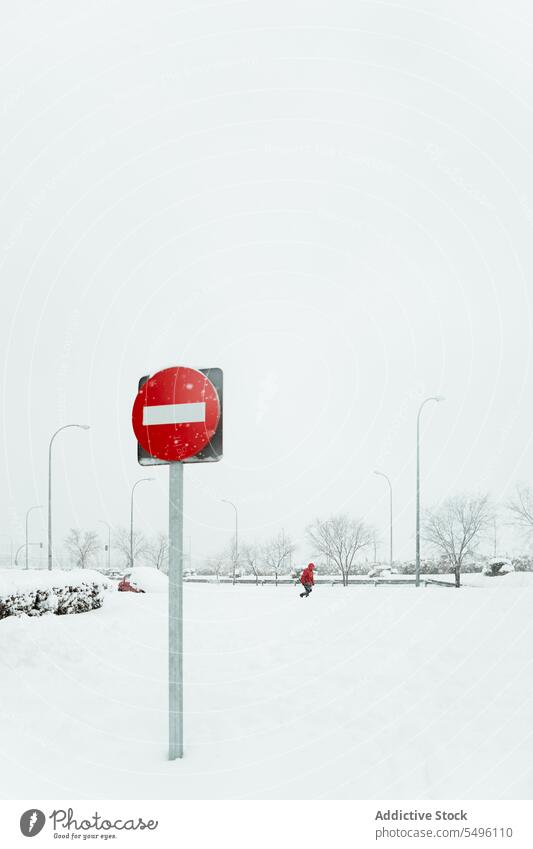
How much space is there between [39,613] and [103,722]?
255 inches

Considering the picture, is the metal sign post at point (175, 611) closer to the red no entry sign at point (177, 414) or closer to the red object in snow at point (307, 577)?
the red no entry sign at point (177, 414)

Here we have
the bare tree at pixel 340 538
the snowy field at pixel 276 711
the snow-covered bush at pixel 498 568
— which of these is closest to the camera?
the snowy field at pixel 276 711

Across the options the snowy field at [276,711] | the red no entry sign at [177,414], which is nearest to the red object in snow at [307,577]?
the snowy field at [276,711]

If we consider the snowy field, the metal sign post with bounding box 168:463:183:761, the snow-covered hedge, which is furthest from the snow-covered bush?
the metal sign post with bounding box 168:463:183:761

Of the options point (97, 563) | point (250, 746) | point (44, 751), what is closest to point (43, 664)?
point (44, 751)

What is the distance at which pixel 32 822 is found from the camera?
3945 millimetres

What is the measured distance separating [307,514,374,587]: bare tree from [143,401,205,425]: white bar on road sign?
173 ft

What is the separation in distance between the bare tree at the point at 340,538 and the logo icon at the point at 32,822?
53.5m

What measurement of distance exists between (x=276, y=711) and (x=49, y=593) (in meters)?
7.41

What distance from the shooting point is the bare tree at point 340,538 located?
187 ft

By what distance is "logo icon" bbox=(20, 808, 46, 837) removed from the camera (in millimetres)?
3904

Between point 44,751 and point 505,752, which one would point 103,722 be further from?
point 505,752

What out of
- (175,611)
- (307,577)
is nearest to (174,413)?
(175,611)

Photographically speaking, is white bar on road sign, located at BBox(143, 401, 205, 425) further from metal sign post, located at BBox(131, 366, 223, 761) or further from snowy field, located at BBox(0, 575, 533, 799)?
snowy field, located at BBox(0, 575, 533, 799)
